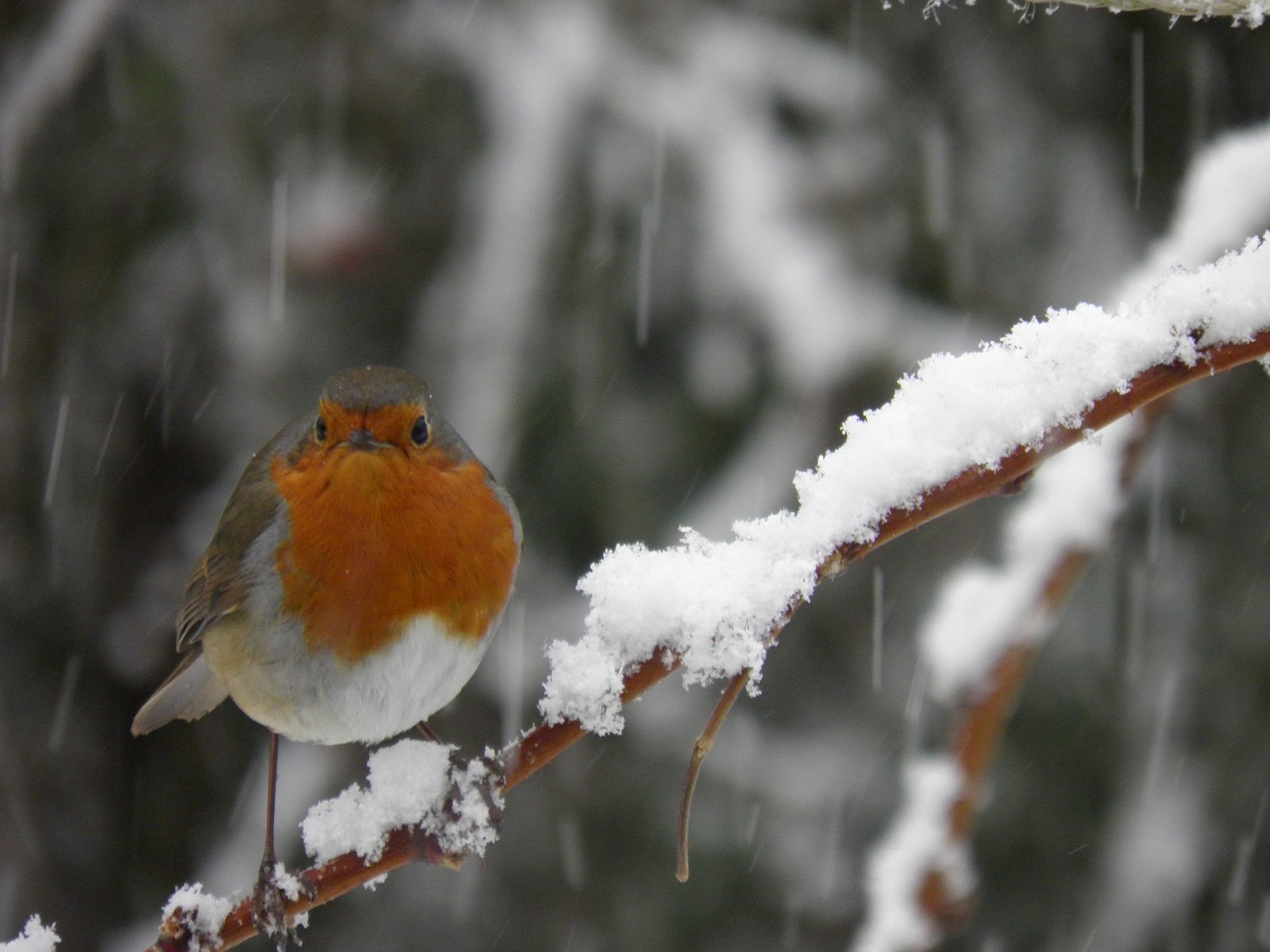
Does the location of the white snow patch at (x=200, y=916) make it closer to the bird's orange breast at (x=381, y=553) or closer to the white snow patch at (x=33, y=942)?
the white snow patch at (x=33, y=942)

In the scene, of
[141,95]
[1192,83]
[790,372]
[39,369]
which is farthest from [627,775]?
[1192,83]

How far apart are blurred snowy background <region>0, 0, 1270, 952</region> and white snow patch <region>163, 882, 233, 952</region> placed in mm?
1995

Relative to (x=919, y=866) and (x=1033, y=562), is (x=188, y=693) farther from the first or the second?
(x=1033, y=562)

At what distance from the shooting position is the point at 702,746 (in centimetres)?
113

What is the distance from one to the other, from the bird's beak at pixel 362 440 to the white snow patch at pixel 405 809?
0.50m

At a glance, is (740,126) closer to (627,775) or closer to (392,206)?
(392,206)

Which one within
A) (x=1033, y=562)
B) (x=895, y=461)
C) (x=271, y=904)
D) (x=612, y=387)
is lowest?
(x=271, y=904)

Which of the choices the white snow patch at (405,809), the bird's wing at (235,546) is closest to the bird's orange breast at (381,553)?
the bird's wing at (235,546)

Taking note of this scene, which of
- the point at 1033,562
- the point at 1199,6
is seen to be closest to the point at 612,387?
the point at 1033,562

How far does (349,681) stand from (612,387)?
170 cm

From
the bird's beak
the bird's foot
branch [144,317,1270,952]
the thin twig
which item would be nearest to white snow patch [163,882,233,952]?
the bird's foot

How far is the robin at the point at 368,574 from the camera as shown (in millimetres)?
1824

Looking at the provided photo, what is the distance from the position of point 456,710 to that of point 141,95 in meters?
1.93

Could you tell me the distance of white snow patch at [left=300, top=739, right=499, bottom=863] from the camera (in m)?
1.34
